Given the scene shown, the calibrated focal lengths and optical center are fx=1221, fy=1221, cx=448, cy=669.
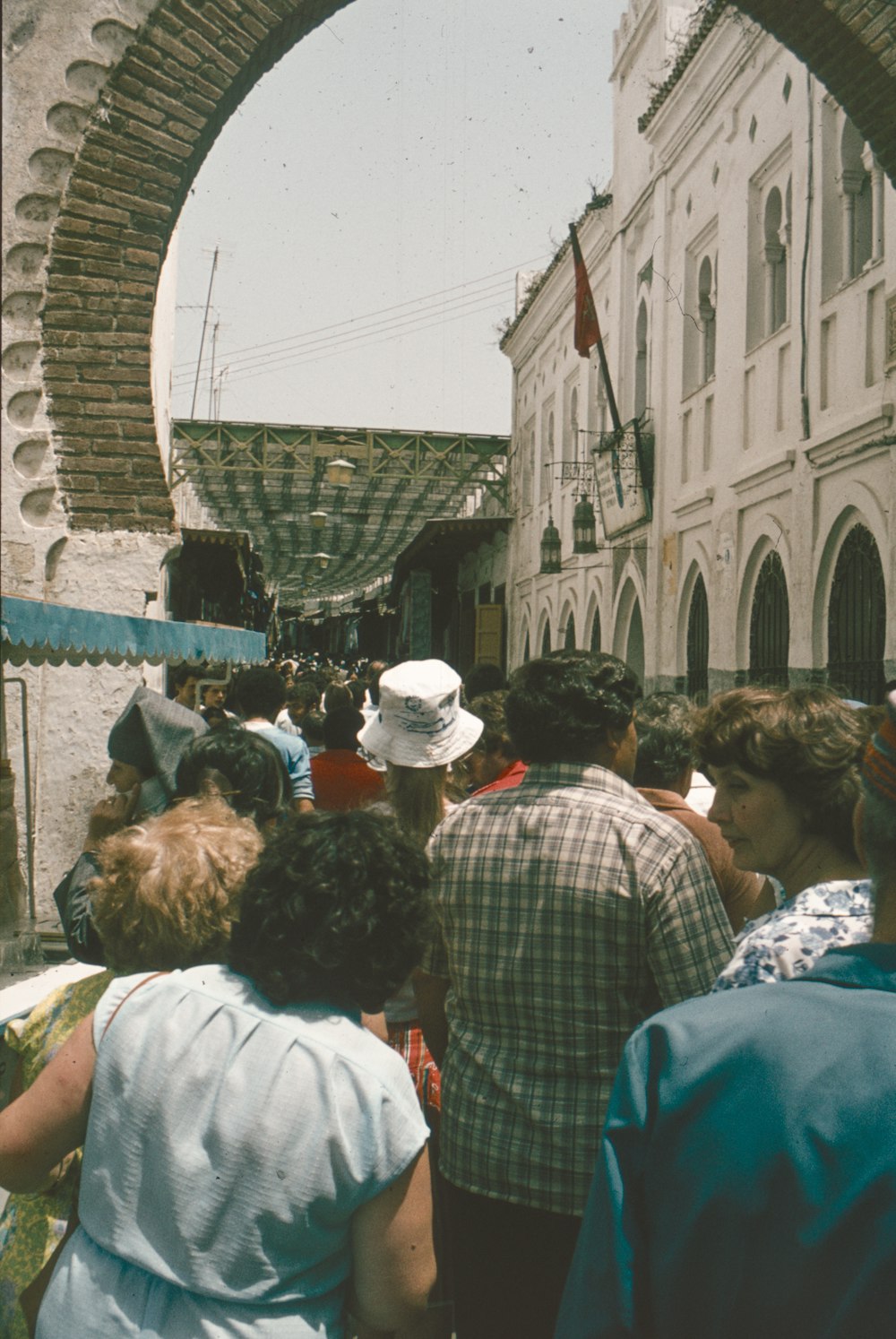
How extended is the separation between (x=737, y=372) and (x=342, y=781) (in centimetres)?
898

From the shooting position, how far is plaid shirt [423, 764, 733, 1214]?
2363 mm

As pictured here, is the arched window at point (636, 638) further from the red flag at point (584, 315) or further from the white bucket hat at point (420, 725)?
the white bucket hat at point (420, 725)

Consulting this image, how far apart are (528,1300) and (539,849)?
886mm

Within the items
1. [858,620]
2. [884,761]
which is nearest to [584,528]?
[858,620]

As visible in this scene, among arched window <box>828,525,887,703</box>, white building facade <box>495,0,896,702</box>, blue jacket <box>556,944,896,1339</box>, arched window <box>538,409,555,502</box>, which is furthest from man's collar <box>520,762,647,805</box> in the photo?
arched window <box>538,409,555,502</box>

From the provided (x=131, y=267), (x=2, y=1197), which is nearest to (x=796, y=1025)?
(x=2, y=1197)

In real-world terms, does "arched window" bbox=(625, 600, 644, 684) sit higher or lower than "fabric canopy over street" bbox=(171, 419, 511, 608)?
lower

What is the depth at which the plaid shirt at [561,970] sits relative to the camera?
236cm

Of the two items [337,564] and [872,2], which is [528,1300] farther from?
[337,564]

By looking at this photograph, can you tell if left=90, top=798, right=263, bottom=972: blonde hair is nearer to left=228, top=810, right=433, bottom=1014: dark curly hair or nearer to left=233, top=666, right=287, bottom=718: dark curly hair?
left=228, top=810, right=433, bottom=1014: dark curly hair

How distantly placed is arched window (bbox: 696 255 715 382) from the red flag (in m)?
1.93

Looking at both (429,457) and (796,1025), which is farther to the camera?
(429,457)

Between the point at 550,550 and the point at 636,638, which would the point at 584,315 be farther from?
the point at 636,638

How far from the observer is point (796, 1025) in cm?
120
